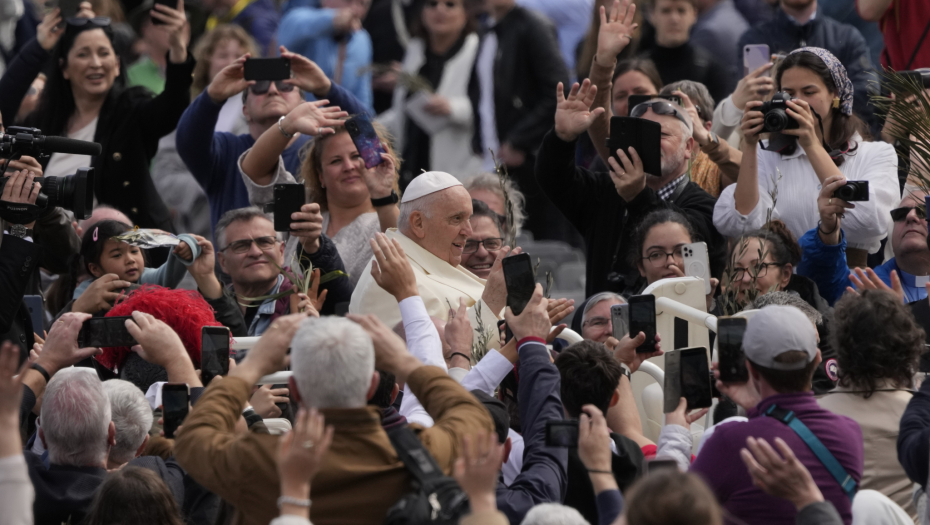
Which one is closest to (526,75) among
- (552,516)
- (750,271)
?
(750,271)

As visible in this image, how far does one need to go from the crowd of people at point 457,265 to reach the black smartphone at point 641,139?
2 centimetres

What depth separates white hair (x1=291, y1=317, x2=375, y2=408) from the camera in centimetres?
343

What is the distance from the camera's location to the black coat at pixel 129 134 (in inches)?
302

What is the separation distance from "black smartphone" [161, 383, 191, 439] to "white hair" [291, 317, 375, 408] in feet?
2.42

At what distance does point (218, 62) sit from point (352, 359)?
5469mm

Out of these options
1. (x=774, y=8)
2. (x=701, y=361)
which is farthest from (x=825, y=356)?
(x=774, y=8)

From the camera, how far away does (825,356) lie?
5266 mm

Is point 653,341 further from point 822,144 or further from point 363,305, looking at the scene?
point 822,144

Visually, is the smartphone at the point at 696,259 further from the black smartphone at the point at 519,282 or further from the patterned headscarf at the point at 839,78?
the black smartphone at the point at 519,282

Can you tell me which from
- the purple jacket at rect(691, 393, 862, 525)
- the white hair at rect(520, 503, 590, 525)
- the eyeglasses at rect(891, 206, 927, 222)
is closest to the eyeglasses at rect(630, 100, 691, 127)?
the eyeglasses at rect(891, 206, 927, 222)

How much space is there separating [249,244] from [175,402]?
2462 mm

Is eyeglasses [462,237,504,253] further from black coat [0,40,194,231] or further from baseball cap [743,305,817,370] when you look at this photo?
baseball cap [743,305,817,370]

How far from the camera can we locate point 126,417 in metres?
4.65

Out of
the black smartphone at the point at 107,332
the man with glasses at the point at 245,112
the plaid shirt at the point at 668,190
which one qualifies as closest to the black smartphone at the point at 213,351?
the black smartphone at the point at 107,332
